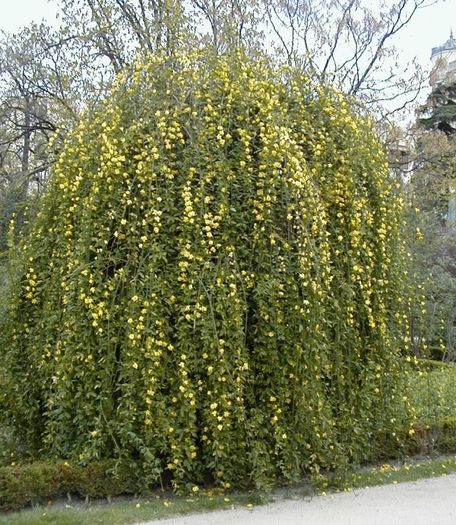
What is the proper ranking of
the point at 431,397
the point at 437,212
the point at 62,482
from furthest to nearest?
the point at 437,212 → the point at 431,397 → the point at 62,482

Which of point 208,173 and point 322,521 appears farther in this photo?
point 208,173

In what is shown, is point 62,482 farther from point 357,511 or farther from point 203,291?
point 357,511

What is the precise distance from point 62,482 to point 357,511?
1.96 meters

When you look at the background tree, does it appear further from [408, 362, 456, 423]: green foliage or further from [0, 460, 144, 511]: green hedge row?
[0, 460, 144, 511]: green hedge row

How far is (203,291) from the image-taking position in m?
4.54

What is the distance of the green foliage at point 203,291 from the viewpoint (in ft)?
14.9

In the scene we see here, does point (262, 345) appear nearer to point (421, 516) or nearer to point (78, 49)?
point (421, 516)

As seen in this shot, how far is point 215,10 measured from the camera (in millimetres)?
15078

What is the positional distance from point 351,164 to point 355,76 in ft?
41.4

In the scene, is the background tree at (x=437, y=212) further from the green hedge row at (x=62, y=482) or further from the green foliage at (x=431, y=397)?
the green hedge row at (x=62, y=482)

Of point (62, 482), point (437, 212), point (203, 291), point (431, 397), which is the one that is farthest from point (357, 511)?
point (437, 212)

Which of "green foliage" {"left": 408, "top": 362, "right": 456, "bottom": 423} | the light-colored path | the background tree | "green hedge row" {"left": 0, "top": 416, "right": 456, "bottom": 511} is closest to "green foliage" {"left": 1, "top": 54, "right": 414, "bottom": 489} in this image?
"green hedge row" {"left": 0, "top": 416, "right": 456, "bottom": 511}

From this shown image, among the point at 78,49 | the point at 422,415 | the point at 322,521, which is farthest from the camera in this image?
the point at 78,49

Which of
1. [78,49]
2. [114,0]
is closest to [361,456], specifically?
[78,49]
